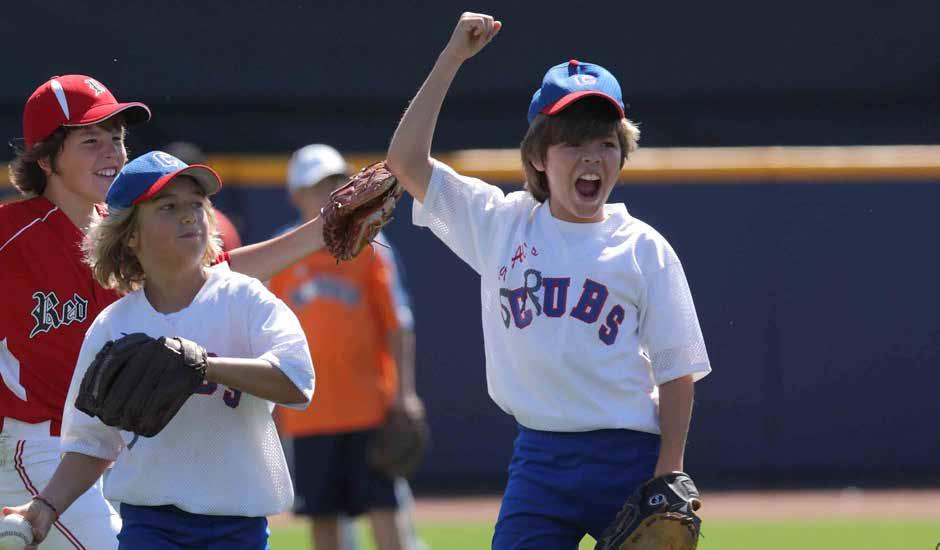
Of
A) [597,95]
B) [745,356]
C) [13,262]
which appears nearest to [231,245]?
[13,262]

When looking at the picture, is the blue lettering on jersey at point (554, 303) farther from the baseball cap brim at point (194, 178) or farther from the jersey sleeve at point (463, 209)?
the baseball cap brim at point (194, 178)

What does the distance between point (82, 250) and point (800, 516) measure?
5.66m

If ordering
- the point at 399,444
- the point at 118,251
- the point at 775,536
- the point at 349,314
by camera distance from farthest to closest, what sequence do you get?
→ the point at 775,536
the point at 349,314
the point at 399,444
the point at 118,251

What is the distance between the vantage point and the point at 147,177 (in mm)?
3564

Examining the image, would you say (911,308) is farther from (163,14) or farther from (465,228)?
(465,228)

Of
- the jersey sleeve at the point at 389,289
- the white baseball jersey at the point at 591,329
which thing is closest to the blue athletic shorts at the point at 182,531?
the white baseball jersey at the point at 591,329

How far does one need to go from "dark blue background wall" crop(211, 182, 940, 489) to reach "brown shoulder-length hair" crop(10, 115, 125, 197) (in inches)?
228

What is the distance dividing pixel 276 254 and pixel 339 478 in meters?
2.30

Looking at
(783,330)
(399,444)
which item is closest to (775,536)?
(783,330)

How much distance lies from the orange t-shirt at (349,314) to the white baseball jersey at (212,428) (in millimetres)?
2855

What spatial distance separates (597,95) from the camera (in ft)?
12.0

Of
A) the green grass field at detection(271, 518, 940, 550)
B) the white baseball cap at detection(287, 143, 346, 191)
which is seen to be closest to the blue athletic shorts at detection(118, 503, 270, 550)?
the white baseball cap at detection(287, 143, 346, 191)

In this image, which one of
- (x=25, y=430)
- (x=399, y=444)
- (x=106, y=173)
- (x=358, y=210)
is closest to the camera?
(x=358, y=210)

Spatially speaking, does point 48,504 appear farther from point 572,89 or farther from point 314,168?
point 314,168
